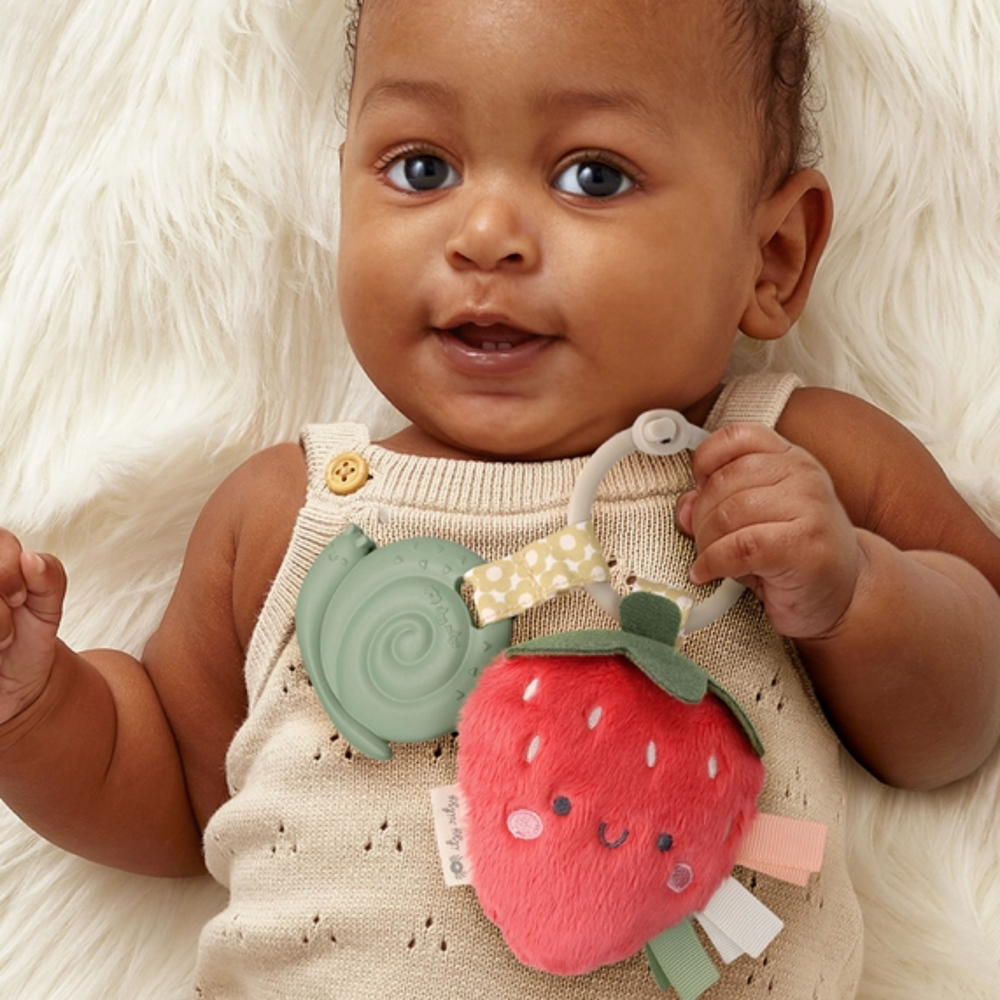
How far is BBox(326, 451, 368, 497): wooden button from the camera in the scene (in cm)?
115

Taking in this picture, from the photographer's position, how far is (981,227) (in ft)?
4.39

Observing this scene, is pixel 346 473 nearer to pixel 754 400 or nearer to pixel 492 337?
pixel 492 337

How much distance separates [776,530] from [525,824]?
0.26 meters

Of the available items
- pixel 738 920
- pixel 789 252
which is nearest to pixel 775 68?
pixel 789 252

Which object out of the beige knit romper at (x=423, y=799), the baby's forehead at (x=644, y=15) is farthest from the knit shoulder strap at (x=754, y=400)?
the baby's forehead at (x=644, y=15)

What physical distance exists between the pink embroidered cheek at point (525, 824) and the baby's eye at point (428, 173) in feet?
1.57

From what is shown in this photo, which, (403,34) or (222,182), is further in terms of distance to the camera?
(222,182)

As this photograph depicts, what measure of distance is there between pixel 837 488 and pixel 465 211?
1.25ft

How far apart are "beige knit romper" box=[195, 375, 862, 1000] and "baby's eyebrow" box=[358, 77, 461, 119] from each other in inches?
10.8

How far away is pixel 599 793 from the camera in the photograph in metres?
0.96

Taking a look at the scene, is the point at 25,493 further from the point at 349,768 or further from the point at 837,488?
the point at 837,488

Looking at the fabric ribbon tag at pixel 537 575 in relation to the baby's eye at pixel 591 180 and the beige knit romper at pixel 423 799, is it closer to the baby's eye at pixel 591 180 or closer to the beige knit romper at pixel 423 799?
the beige knit romper at pixel 423 799

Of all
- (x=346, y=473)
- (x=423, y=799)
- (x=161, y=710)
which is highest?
(x=346, y=473)

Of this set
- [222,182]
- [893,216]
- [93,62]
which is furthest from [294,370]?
[893,216]
